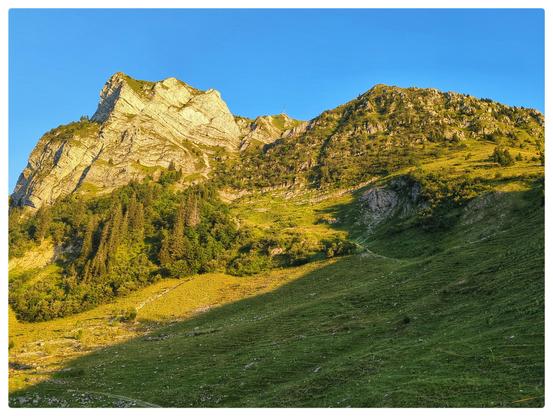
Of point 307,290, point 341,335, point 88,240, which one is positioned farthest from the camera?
point 88,240

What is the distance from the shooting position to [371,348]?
35812 mm

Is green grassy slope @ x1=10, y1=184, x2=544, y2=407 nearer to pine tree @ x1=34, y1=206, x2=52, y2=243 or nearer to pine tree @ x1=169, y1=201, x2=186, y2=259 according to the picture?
pine tree @ x1=169, y1=201, x2=186, y2=259

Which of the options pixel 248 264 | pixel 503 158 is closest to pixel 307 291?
pixel 248 264

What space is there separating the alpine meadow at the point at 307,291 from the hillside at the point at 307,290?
0.96 ft

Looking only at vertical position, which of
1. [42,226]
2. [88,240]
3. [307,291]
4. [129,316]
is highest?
[42,226]

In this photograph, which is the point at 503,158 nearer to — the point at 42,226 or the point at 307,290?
the point at 307,290

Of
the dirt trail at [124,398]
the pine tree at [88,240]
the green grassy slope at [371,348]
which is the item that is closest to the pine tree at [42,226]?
the pine tree at [88,240]

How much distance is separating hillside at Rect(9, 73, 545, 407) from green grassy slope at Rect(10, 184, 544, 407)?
21 centimetres

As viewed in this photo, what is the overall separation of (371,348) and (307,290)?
3994cm

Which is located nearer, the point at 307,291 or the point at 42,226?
the point at 307,291

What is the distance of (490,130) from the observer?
181625 mm

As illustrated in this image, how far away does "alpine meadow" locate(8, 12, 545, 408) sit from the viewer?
28.9 m

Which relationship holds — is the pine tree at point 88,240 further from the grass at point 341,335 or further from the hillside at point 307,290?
the grass at point 341,335

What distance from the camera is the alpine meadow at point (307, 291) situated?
28938mm
